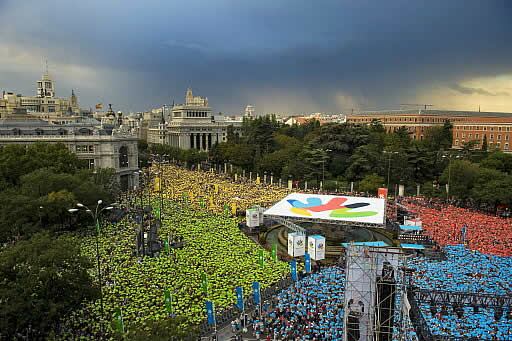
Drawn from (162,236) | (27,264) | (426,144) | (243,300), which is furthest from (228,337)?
(426,144)

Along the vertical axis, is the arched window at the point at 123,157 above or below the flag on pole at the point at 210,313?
above

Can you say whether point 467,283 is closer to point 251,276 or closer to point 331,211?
point 331,211

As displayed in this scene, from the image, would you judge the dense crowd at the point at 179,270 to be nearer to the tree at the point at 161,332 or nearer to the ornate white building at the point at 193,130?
the tree at the point at 161,332

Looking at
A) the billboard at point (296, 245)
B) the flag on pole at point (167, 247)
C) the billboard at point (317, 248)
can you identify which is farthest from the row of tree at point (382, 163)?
the flag on pole at point (167, 247)

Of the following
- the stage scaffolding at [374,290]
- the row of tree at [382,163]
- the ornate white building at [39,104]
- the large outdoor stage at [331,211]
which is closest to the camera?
the stage scaffolding at [374,290]

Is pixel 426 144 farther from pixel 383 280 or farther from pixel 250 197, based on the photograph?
pixel 383 280

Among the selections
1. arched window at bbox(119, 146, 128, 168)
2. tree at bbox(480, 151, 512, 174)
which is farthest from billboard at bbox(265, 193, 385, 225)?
arched window at bbox(119, 146, 128, 168)

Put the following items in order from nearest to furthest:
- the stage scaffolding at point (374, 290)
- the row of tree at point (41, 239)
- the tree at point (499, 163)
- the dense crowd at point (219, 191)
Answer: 1. the stage scaffolding at point (374, 290)
2. the row of tree at point (41, 239)
3. the dense crowd at point (219, 191)
4. the tree at point (499, 163)

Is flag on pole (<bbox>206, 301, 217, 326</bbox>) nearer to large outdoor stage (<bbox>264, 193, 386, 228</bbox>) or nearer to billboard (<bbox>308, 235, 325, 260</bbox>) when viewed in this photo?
billboard (<bbox>308, 235, 325, 260</bbox>)
